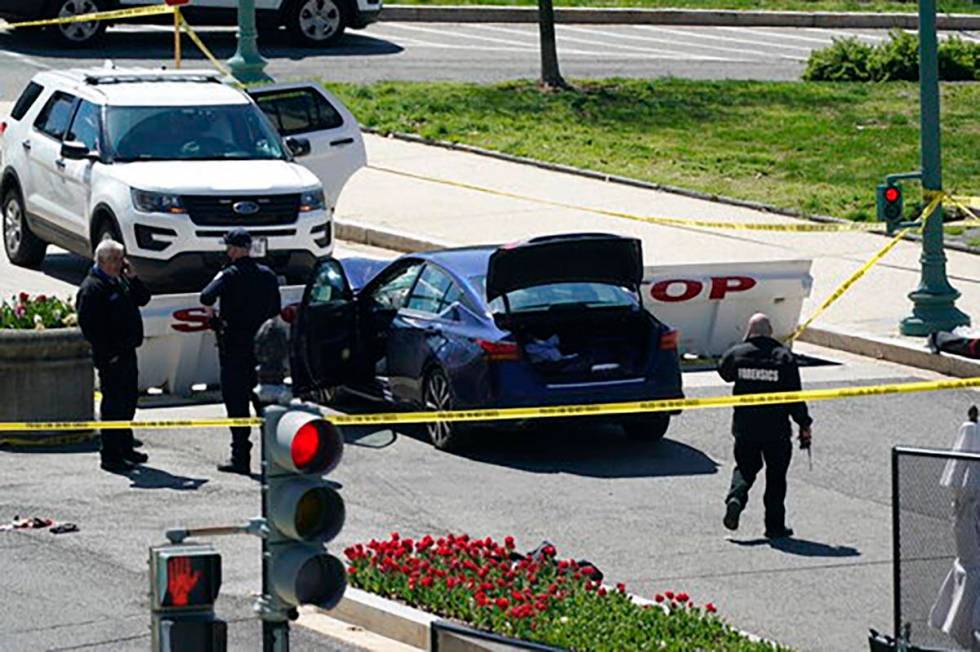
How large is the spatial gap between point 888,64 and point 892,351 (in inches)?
605

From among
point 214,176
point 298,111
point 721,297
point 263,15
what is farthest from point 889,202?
point 263,15

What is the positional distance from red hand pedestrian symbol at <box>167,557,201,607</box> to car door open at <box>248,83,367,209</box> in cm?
1501

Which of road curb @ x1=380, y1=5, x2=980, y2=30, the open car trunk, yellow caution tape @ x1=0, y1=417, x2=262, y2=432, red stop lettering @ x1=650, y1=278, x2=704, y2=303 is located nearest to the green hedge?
road curb @ x1=380, y1=5, x2=980, y2=30

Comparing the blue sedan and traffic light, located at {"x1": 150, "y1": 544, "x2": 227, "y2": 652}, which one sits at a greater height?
traffic light, located at {"x1": 150, "y1": 544, "x2": 227, "y2": 652}

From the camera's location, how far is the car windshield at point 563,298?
16.3 metres

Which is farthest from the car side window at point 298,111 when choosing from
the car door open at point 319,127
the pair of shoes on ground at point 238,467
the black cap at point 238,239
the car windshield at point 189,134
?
the pair of shoes on ground at point 238,467

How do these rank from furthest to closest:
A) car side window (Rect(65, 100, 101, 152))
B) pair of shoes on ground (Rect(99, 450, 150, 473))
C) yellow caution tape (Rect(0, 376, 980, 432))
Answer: car side window (Rect(65, 100, 101, 152))
pair of shoes on ground (Rect(99, 450, 150, 473))
yellow caution tape (Rect(0, 376, 980, 432))

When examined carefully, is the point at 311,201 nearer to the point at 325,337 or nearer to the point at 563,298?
the point at 325,337

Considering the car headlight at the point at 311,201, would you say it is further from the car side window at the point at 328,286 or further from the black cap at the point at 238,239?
the black cap at the point at 238,239

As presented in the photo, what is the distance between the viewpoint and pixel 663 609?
38.1 ft

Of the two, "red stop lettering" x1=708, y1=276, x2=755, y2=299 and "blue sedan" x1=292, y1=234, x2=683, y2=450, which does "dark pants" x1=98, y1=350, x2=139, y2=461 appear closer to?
"blue sedan" x1=292, y1=234, x2=683, y2=450

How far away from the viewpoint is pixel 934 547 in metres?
11.1

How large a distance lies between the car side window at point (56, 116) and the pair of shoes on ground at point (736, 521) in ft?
31.5

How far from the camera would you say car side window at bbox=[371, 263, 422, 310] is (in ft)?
57.1
